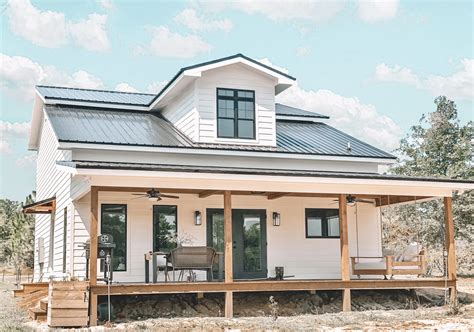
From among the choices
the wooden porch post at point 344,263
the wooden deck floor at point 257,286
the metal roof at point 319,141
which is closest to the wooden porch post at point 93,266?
the wooden deck floor at point 257,286

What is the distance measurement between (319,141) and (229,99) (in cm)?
346

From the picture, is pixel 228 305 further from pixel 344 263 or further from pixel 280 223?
pixel 280 223

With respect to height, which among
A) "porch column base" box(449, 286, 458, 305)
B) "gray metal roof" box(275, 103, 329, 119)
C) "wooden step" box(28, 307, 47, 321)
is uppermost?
"gray metal roof" box(275, 103, 329, 119)

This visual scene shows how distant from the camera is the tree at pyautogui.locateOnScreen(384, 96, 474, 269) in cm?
2591

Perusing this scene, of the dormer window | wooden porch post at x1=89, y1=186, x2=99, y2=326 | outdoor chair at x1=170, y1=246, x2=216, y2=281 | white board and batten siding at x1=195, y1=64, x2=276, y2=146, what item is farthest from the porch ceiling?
the dormer window

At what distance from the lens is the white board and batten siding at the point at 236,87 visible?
17766 millimetres

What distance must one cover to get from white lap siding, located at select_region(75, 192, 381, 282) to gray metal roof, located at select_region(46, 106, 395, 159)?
1.35 m

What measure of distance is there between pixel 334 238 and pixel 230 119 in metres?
4.38

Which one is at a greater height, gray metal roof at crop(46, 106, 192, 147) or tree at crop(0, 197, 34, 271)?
gray metal roof at crop(46, 106, 192, 147)

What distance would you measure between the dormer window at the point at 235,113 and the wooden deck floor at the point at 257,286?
453 cm

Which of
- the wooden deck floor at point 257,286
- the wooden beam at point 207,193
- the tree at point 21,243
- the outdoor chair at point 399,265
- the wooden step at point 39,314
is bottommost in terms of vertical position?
the wooden step at point 39,314

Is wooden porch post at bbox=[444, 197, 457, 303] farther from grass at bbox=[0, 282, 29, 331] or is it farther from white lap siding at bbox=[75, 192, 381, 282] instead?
grass at bbox=[0, 282, 29, 331]

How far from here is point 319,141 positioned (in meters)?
20.1

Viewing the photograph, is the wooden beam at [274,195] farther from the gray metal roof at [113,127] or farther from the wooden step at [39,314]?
the wooden step at [39,314]
